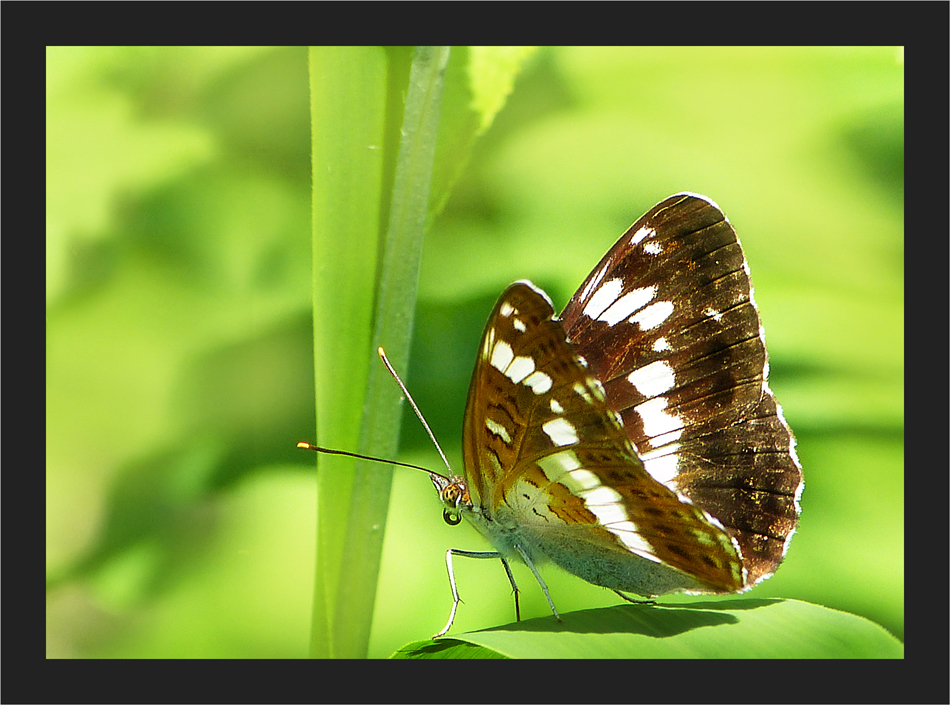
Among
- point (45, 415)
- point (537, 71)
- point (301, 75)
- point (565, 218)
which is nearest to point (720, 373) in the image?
point (565, 218)

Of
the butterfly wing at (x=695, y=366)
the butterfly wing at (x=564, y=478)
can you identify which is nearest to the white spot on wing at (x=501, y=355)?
the butterfly wing at (x=564, y=478)

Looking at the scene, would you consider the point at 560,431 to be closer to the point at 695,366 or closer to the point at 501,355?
the point at 501,355

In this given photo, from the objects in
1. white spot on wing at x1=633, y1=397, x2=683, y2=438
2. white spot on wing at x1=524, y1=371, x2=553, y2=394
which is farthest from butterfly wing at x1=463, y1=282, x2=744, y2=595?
white spot on wing at x1=633, y1=397, x2=683, y2=438

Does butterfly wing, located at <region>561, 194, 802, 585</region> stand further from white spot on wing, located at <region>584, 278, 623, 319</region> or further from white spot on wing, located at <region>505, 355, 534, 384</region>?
white spot on wing, located at <region>505, 355, 534, 384</region>

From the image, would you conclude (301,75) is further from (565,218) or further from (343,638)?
(343,638)

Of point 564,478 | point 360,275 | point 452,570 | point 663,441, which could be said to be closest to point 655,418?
point 663,441

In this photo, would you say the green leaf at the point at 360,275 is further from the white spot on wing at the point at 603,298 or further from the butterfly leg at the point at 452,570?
the white spot on wing at the point at 603,298
